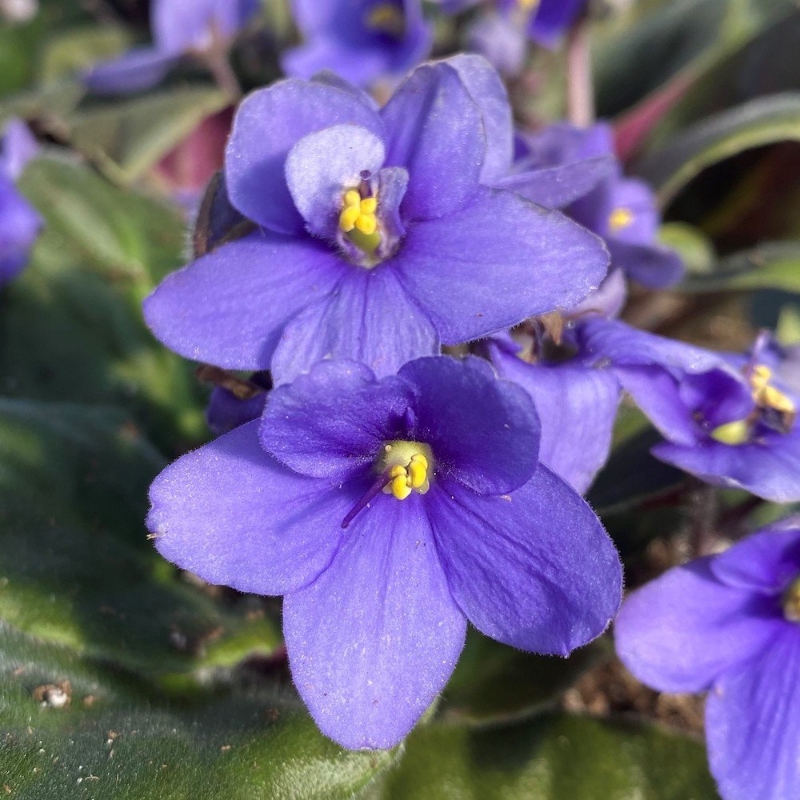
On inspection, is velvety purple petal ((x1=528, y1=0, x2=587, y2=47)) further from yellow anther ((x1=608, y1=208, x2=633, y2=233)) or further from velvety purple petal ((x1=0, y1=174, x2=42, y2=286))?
velvety purple petal ((x1=0, y1=174, x2=42, y2=286))

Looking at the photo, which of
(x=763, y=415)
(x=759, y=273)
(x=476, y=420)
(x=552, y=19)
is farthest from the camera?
(x=552, y=19)

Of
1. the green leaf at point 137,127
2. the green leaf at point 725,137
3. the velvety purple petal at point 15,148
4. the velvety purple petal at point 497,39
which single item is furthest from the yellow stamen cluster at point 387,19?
the velvety purple petal at point 15,148

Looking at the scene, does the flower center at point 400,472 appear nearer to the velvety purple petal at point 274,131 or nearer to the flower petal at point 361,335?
the flower petal at point 361,335

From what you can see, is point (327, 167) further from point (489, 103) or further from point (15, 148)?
point (15, 148)

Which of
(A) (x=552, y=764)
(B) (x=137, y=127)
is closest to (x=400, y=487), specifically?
(A) (x=552, y=764)

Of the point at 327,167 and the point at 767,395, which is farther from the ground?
the point at 327,167

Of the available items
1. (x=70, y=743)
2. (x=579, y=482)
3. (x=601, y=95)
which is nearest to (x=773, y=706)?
(x=579, y=482)

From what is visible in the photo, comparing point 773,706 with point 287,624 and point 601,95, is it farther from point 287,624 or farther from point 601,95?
point 601,95

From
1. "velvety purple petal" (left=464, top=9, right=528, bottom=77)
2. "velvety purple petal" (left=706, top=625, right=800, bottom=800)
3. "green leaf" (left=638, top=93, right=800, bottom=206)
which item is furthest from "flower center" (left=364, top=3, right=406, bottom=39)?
"velvety purple petal" (left=706, top=625, right=800, bottom=800)
